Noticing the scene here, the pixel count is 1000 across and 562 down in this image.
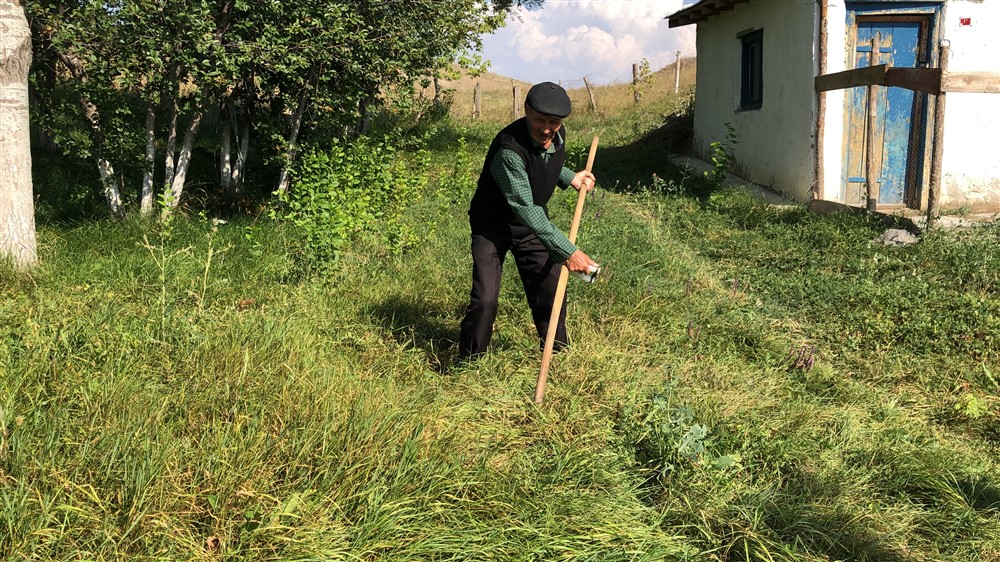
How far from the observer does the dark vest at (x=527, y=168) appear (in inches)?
152

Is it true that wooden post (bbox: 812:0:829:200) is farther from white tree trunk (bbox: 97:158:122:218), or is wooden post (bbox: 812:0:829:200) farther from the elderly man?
white tree trunk (bbox: 97:158:122:218)

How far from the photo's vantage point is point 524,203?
12.4 ft

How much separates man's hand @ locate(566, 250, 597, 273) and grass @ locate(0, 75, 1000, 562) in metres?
0.71

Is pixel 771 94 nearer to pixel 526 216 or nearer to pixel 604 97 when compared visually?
pixel 526 216

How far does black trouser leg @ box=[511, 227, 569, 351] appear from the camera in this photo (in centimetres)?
412

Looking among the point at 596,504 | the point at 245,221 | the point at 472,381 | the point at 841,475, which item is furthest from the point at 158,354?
the point at 245,221

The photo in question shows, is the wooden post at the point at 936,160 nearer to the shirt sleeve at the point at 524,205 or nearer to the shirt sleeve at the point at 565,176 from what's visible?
the shirt sleeve at the point at 565,176

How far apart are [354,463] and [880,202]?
9.05 m

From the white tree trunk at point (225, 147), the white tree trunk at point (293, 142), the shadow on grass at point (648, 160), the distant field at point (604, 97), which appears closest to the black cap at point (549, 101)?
the white tree trunk at point (293, 142)

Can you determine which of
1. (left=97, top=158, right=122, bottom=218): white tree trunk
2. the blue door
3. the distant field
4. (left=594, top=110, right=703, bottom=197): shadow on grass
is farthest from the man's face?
the distant field

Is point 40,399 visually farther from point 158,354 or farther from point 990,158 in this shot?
point 990,158

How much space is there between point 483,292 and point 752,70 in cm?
943

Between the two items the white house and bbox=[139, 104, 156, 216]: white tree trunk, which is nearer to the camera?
bbox=[139, 104, 156, 216]: white tree trunk

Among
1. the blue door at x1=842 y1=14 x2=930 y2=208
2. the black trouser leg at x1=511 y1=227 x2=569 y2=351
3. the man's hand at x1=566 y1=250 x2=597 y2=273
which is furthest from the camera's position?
the blue door at x1=842 y1=14 x2=930 y2=208
